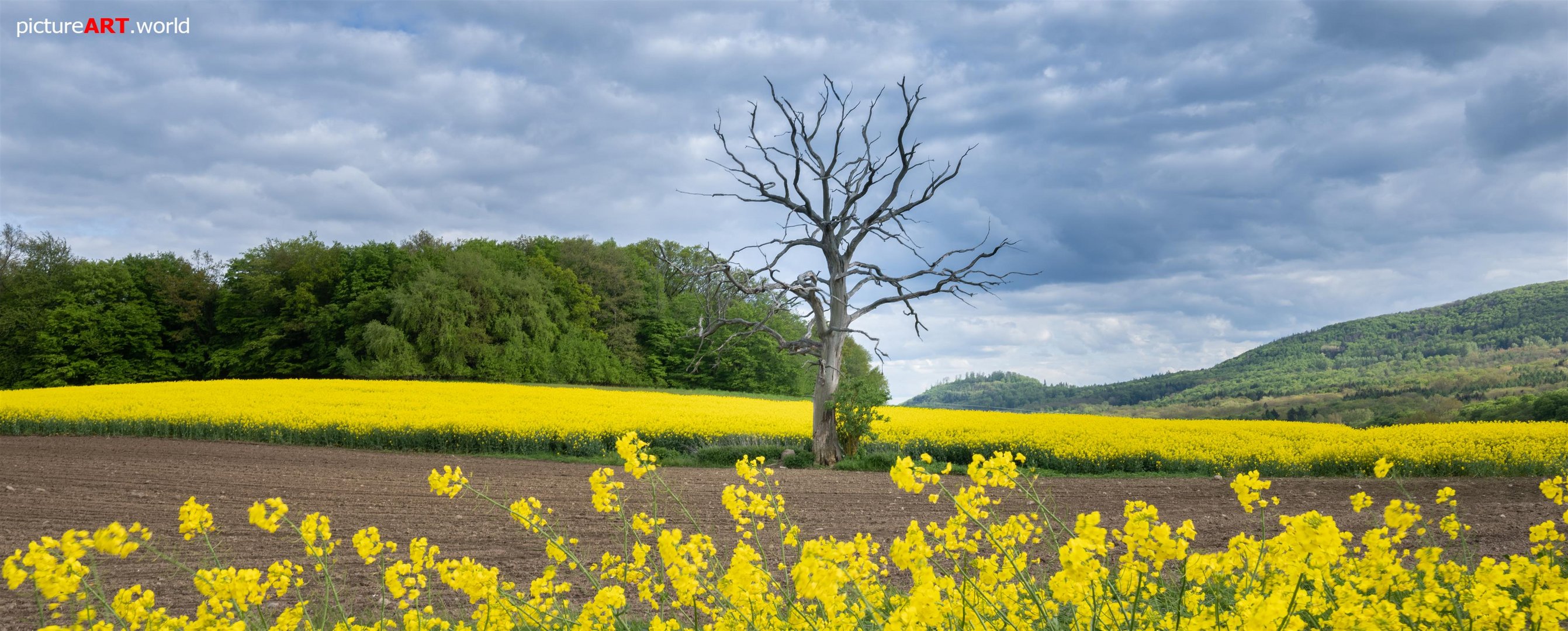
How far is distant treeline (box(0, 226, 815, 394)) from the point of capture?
38.2 metres

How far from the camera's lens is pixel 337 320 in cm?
4006

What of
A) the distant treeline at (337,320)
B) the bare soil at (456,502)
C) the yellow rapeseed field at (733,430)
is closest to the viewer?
the bare soil at (456,502)

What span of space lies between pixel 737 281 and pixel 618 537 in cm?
747

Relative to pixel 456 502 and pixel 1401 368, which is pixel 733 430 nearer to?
pixel 456 502

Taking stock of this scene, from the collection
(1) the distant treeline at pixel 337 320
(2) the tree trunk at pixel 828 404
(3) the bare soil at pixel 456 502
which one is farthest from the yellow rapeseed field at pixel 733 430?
(1) the distant treeline at pixel 337 320

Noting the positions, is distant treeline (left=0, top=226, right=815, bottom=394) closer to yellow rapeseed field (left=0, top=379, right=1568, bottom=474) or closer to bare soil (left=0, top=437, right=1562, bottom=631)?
yellow rapeseed field (left=0, top=379, right=1568, bottom=474)

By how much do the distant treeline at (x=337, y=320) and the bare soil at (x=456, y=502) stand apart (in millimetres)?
22442

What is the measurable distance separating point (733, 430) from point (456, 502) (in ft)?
27.6

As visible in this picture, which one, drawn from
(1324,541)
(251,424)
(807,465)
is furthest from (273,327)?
(1324,541)

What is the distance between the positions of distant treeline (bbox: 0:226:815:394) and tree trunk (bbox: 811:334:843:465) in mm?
22346

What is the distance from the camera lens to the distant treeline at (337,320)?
38.2m

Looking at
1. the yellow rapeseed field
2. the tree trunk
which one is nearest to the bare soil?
the tree trunk

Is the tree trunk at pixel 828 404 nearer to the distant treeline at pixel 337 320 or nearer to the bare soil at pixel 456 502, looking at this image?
the bare soil at pixel 456 502

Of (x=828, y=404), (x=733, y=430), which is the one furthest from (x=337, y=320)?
(x=828, y=404)
